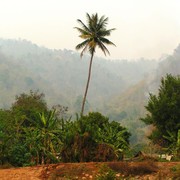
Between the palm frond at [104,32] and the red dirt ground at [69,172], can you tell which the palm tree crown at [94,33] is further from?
the red dirt ground at [69,172]

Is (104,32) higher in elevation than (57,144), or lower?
higher

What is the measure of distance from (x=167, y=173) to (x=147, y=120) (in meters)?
27.1

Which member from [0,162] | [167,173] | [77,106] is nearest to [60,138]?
Answer: [0,162]

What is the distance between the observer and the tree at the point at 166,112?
3897 centimetres

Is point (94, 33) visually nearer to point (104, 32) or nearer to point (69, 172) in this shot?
point (104, 32)

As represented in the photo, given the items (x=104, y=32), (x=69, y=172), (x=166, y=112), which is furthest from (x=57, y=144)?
(x=104, y=32)

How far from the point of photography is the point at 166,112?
3959cm

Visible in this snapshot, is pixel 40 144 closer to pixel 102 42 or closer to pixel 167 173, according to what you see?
pixel 167 173

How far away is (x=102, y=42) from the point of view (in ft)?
160

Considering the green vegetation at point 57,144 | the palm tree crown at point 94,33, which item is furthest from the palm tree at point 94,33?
the green vegetation at point 57,144

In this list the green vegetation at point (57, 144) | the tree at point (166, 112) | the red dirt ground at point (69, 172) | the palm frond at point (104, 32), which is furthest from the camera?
the palm frond at point (104, 32)

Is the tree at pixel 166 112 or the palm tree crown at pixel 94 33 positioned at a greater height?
the palm tree crown at pixel 94 33

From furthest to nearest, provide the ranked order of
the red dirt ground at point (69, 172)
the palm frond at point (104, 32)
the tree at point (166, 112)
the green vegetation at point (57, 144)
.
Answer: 1. the palm frond at point (104, 32)
2. the tree at point (166, 112)
3. the green vegetation at point (57, 144)
4. the red dirt ground at point (69, 172)

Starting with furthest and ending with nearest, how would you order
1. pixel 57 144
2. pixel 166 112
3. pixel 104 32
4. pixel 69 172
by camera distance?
1. pixel 104 32
2. pixel 166 112
3. pixel 57 144
4. pixel 69 172
